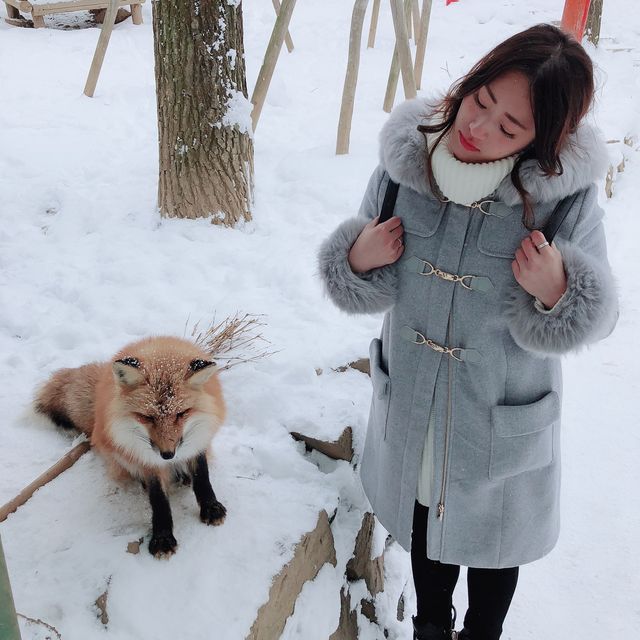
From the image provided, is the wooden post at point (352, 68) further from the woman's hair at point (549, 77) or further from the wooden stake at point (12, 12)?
the wooden stake at point (12, 12)

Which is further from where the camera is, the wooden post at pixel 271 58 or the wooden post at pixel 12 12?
the wooden post at pixel 12 12

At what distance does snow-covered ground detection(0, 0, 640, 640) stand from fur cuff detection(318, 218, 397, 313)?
2.66ft

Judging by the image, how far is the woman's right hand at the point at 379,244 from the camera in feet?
5.69

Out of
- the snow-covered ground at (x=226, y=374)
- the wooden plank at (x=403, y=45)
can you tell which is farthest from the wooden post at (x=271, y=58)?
the wooden plank at (x=403, y=45)

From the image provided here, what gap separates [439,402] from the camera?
1.83 m

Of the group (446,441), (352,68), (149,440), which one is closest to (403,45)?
(352,68)

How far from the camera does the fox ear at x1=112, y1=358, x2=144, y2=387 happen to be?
1.88 meters

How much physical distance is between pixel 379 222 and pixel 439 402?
57 cm

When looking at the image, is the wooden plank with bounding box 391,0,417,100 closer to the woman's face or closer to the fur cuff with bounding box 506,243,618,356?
the woman's face

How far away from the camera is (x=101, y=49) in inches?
256

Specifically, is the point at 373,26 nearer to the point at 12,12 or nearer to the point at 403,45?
the point at 403,45

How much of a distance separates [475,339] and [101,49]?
6.27 meters

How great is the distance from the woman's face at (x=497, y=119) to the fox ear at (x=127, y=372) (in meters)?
1.18

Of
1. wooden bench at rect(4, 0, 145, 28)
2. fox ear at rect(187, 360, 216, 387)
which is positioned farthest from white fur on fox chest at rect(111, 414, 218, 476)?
wooden bench at rect(4, 0, 145, 28)
